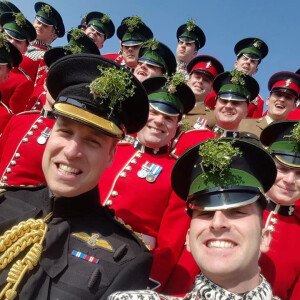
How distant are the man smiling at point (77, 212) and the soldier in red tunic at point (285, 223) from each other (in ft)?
5.98

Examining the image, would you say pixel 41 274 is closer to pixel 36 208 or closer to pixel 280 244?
pixel 36 208

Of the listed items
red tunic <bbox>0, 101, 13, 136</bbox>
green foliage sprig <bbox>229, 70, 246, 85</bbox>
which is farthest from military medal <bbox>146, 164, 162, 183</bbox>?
green foliage sprig <bbox>229, 70, 246, 85</bbox>

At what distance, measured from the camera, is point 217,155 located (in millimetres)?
2686

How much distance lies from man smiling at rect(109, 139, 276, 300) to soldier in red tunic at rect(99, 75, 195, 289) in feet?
4.36

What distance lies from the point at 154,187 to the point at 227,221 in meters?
1.87

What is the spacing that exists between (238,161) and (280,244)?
171 centimetres

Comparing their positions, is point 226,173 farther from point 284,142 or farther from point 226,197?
point 284,142

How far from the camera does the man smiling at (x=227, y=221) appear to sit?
242 centimetres

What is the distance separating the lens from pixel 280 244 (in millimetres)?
4078

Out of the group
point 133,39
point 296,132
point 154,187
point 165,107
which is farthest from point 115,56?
point 296,132

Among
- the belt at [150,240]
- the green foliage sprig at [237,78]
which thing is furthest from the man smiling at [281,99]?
the belt at [150,240]

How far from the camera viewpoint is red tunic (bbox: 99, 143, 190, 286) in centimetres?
406

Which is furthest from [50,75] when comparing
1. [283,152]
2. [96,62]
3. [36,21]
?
[36,21]

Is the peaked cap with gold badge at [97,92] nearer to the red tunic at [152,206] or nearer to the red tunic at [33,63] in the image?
the red tunic at [152,206]
